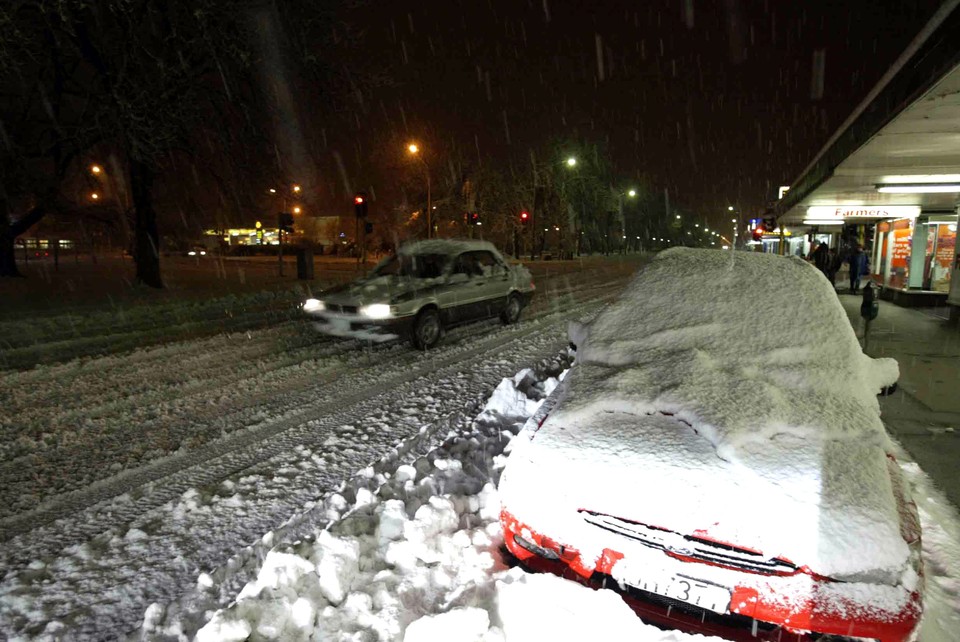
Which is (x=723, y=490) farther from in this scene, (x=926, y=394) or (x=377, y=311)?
(x=377, y=311)

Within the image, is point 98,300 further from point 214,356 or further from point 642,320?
point 642,320

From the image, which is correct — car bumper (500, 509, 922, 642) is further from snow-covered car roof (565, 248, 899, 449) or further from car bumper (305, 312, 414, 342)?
car bumper (305, 312, 414, 342)

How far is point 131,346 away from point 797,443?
9.48 metres

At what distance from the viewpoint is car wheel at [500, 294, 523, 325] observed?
11070 mm

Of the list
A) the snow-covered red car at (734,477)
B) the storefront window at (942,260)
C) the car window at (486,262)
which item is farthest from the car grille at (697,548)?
the storefront window at (942,260)

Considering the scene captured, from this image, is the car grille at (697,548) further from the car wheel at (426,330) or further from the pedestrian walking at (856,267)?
the pedestrian walking at (856,267)

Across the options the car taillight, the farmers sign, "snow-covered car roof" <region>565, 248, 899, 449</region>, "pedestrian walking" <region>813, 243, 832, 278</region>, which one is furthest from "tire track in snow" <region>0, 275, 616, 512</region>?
"pedestrian walking" <region>813, 243, 832, 278</region>

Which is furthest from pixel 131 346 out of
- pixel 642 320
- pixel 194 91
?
pixel 642 320

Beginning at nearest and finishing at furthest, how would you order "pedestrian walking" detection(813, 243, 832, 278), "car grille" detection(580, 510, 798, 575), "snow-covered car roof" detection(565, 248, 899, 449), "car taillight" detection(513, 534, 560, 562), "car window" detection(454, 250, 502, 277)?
"car grille" detection(580, 510, 798, 575), "car taillight" detection(513, 534, 560, 562), "snow-covered car roof" detection(565, 248, 899, 449), "car window" detection(454, 250, 502, 277), "pedestrian walking" detection(813, 243, 832, 278)

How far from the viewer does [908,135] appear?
275 inches

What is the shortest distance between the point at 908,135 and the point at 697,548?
23.5 feet

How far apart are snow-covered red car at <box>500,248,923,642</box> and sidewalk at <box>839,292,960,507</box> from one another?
5.68 ft

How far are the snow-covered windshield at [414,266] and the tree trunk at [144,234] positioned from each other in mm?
9908

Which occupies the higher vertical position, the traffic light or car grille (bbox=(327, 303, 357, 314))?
the traffic light
